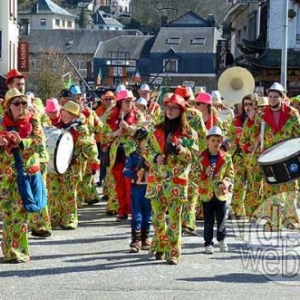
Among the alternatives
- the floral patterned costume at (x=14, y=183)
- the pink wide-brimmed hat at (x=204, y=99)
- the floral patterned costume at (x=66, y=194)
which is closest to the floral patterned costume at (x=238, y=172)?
the pink wide-brimmed hat at (x=204, y=99)

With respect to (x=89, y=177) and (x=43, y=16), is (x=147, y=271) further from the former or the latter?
(x=43, y=16)

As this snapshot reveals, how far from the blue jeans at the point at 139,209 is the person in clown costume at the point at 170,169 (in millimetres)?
657

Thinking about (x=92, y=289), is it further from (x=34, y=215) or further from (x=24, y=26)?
(x=24, y=26)

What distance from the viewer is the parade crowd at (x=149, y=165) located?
8.24 metres

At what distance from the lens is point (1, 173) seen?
823 centimetres

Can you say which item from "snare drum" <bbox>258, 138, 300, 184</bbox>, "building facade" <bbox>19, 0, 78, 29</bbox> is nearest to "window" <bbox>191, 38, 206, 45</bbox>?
"building facade" <bbox>19, 0, 78, 29</bbox>

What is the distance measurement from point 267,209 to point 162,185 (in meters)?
2.57

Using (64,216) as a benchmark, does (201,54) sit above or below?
above

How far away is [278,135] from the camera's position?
10.1 m

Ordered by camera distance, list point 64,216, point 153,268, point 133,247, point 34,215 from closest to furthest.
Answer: point 153,268
point 133,247
point 34,215
point 64,216

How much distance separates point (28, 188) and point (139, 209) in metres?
1.42

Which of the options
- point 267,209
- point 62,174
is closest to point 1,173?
point 62,174

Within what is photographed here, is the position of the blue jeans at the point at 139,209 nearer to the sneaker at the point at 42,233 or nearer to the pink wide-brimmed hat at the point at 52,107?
the sneaker at the point at 42,233

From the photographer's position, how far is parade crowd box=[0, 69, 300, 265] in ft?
27.0
